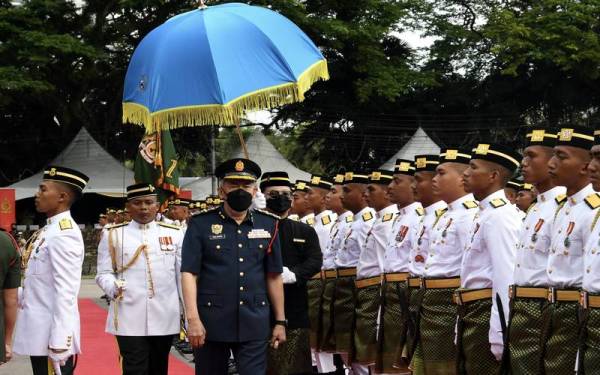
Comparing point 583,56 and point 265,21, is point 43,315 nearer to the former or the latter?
point 265,21

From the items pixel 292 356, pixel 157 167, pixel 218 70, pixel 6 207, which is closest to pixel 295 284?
pixel 292 356

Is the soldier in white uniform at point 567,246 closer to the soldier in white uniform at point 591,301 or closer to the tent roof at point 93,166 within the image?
the soldier in white uniform at point 591,301

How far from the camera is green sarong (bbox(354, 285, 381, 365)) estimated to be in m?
9.43

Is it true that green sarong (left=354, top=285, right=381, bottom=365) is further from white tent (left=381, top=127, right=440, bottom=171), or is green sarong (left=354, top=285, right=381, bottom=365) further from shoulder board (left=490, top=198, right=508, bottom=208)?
white tent (left=381, top=127, right=440, bottom=171)

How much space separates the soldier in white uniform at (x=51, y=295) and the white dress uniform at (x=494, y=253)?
2691mm

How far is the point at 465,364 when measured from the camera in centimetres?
688

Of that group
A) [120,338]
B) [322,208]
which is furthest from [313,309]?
[120,338]

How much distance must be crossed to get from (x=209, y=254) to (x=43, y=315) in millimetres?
1267

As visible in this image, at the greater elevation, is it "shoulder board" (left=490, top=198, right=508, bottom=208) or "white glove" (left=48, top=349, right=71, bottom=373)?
"shoulder board" (left=490, top=198, right=508, bottom=208)

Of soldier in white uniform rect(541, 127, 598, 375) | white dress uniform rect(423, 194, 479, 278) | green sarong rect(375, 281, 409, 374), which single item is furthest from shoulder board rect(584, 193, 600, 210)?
green sarong rect(375, 281, 409, 374)

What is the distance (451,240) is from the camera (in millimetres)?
7371

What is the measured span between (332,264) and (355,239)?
2.14 feet

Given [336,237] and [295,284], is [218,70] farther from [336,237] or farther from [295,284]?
[336,237]

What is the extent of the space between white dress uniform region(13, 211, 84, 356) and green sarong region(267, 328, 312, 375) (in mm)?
1909
